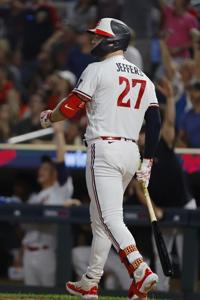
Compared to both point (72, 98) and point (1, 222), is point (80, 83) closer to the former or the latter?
point (72, 98)

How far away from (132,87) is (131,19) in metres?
5.19

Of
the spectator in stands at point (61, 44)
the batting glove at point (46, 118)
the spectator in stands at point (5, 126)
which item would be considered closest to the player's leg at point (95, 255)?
the batting glove at point (46, 118)

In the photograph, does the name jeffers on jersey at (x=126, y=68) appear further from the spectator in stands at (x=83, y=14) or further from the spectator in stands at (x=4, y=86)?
the spectator in stands at (x=83, y=14)

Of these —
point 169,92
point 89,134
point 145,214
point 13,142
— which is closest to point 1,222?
point 13,142

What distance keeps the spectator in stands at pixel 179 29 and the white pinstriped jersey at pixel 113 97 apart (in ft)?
17.1

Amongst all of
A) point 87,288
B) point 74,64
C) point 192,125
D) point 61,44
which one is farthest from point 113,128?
point 61,44

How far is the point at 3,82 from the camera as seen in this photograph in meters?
12.0

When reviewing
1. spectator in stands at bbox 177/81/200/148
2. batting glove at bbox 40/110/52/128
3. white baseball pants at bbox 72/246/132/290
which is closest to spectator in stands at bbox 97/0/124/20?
spectator in stands at bbox 177/81/200/148

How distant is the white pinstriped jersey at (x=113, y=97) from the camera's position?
6.39m

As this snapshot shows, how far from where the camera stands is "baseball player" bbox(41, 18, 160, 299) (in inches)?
251

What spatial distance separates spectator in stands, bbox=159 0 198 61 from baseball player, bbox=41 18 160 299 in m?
5.11

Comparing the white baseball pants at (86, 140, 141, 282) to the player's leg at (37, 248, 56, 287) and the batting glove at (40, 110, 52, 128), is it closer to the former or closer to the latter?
the batting glove at (40, 110, 52, 128)

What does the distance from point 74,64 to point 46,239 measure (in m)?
2.93

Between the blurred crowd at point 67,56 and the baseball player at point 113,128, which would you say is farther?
the blurred crowd at point 67,56
